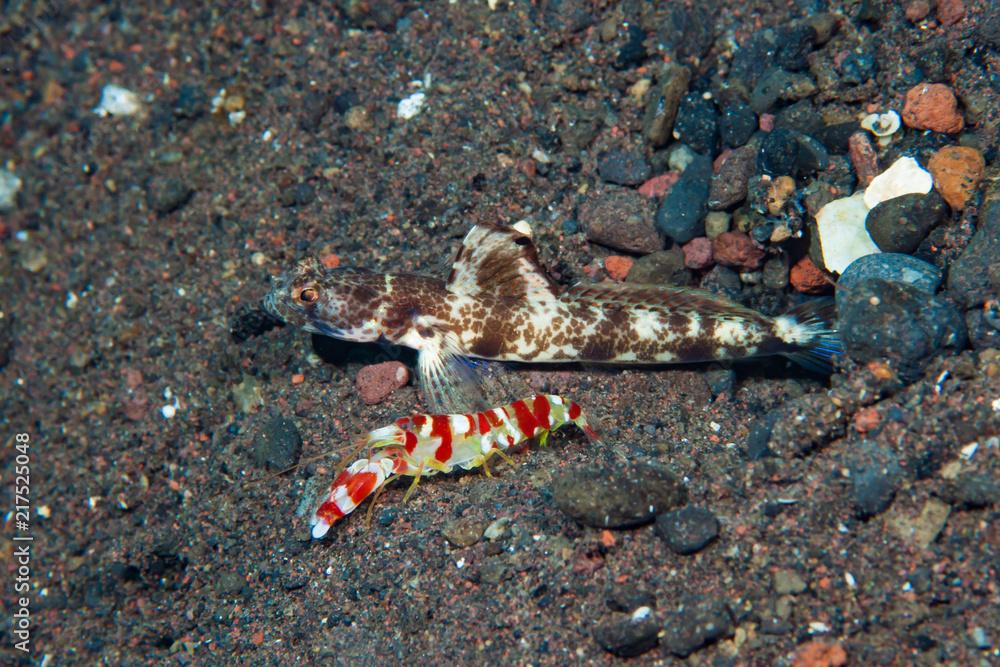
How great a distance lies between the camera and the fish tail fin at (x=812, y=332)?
14.3ft

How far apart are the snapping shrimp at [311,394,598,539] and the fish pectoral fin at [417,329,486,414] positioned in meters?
0.37

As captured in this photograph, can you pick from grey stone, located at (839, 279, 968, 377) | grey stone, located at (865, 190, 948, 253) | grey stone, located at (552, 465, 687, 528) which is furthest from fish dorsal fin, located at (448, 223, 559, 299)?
grey stone, located at (865, 190, 948, 253)

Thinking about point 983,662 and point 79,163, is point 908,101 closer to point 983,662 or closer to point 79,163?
point 983,662

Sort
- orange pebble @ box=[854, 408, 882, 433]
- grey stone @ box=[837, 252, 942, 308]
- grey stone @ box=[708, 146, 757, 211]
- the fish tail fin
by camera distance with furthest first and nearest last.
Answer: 1. grey stone @ box=[708, 146, 757, 211]
2. the fish tail fin
3. grey stone @ box=[837, 252, 942, 308]
4. orange pebble @ box=[854, 408, 882, 433]

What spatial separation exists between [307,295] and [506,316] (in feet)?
4.70

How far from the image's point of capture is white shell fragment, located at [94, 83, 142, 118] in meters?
6.58

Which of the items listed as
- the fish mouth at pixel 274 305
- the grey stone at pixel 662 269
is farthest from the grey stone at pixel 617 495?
the fish mouth at pixel 274 305

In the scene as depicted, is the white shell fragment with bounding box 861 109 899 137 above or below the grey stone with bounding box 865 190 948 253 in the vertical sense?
above

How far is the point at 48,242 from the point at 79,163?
0.88 meters

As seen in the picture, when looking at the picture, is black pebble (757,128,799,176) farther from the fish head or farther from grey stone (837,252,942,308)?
→ the fish head

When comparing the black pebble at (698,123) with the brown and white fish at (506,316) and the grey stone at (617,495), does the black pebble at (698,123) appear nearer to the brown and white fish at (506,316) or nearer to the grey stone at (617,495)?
the brown and white fish at (506,316)

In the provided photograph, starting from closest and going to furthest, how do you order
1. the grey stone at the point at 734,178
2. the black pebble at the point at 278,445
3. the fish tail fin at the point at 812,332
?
1. the fish tail fin at the point at 812,332
2. the black pebble at the point at 278,445
3. the grey stone at the point at 734,178

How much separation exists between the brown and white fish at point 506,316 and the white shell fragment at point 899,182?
1.10 m

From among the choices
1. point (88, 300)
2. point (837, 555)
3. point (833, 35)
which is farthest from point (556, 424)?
point (88, 300)
